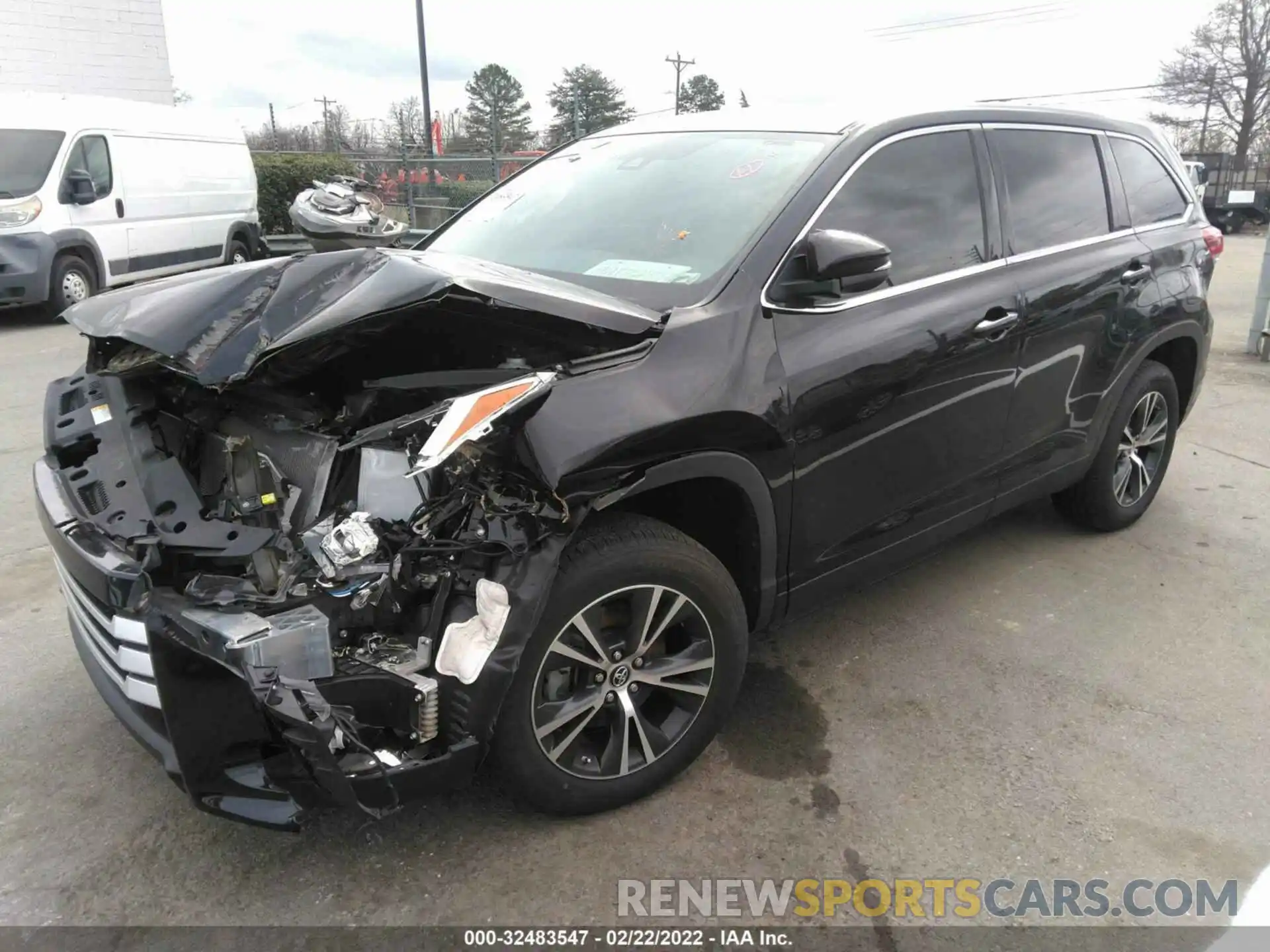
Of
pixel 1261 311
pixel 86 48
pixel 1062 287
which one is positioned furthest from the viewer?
pixel 86 48

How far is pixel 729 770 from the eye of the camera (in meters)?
2.89

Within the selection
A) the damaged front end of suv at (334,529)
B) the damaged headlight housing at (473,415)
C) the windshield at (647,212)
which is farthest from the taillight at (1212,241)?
the damaged headlight housing at (473,415)

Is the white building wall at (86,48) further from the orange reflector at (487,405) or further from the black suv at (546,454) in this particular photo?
the orange reflector at (487,405)

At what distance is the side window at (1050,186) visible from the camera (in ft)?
12.0

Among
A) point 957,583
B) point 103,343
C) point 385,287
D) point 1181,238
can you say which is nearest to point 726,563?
point 385,287

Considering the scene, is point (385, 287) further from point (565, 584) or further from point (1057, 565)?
point (1057, 565)

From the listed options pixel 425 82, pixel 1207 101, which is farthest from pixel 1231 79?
pixel 425 82

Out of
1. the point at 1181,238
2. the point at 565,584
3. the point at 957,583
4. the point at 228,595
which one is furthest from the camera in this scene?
the point at 1181,238

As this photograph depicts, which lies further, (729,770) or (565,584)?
(729,770)

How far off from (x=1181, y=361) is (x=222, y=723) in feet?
15.6

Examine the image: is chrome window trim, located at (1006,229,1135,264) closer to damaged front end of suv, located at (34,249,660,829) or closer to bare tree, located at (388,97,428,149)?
damaged front end of suv, located at (34,249,660,829)

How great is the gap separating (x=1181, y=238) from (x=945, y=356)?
217 cm

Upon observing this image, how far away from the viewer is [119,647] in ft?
7.18

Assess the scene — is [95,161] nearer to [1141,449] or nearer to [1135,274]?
[1135,274]
